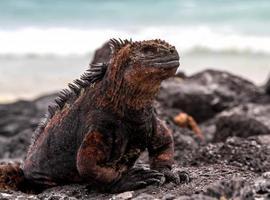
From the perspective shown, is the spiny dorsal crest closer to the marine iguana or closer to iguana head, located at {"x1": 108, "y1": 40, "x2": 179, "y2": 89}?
the marine iguana

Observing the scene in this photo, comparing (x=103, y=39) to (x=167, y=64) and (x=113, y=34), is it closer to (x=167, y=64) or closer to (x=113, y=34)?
(x=113, y=34)

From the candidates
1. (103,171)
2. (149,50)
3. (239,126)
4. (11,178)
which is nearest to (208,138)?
(239,126)

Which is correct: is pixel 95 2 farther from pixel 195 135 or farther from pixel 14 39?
pixel 195 135

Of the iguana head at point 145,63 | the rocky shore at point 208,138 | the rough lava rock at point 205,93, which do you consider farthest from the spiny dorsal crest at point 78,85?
the rough lava rock at point 205,93

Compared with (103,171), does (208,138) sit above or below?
below

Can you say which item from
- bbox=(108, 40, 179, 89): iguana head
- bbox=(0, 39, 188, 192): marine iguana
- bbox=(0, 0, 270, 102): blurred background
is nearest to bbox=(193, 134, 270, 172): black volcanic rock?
bbox=(0, 39, 188, 192): marine iguana

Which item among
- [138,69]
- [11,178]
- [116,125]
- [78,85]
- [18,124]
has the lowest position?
[18,124]

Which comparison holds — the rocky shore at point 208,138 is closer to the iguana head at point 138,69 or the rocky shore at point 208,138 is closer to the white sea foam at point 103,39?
the iguana head at point 138,69

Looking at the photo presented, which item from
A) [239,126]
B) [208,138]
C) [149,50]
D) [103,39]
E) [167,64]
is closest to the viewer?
[167,64]
